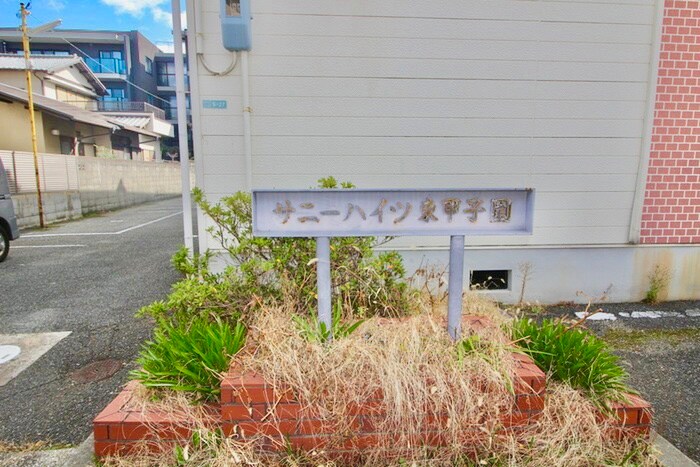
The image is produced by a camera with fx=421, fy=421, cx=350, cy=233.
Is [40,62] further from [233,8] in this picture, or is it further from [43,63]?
[233,8]

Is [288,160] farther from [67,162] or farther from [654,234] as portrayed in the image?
[67,162]

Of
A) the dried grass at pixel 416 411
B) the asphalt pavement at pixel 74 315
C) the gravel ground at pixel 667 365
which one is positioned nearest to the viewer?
the dried grass at pixel 416 411

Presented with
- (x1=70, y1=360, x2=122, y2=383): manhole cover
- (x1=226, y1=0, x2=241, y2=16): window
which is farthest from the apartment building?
(x1=70, y1=360, x2=122, y2=383): manhole cover

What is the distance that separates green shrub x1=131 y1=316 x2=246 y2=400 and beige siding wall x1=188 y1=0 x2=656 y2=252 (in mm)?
2220

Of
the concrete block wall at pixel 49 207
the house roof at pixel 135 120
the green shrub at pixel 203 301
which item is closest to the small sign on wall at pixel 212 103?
the green shrub at pixel 203 301

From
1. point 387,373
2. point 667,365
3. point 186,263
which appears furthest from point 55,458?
point 667,365

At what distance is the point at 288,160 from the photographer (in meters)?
4.34

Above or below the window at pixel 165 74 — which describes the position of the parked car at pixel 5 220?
below

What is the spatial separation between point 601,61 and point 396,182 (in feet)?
8.27

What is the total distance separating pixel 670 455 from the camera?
224 centimetres

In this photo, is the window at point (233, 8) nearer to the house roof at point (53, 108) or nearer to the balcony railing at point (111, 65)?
the house roof at point (53, 108)

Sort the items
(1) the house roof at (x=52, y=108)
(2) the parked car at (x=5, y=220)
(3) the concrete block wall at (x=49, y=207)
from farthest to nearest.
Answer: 1. (1) the house roof at (x=52, y=108)
2. (3) the concrete block wall at (x=49, y=207)
3. (2) the parked car at (x=5, y=220)

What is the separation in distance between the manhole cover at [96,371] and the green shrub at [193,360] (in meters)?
1.14

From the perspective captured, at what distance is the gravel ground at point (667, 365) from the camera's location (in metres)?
2.60
